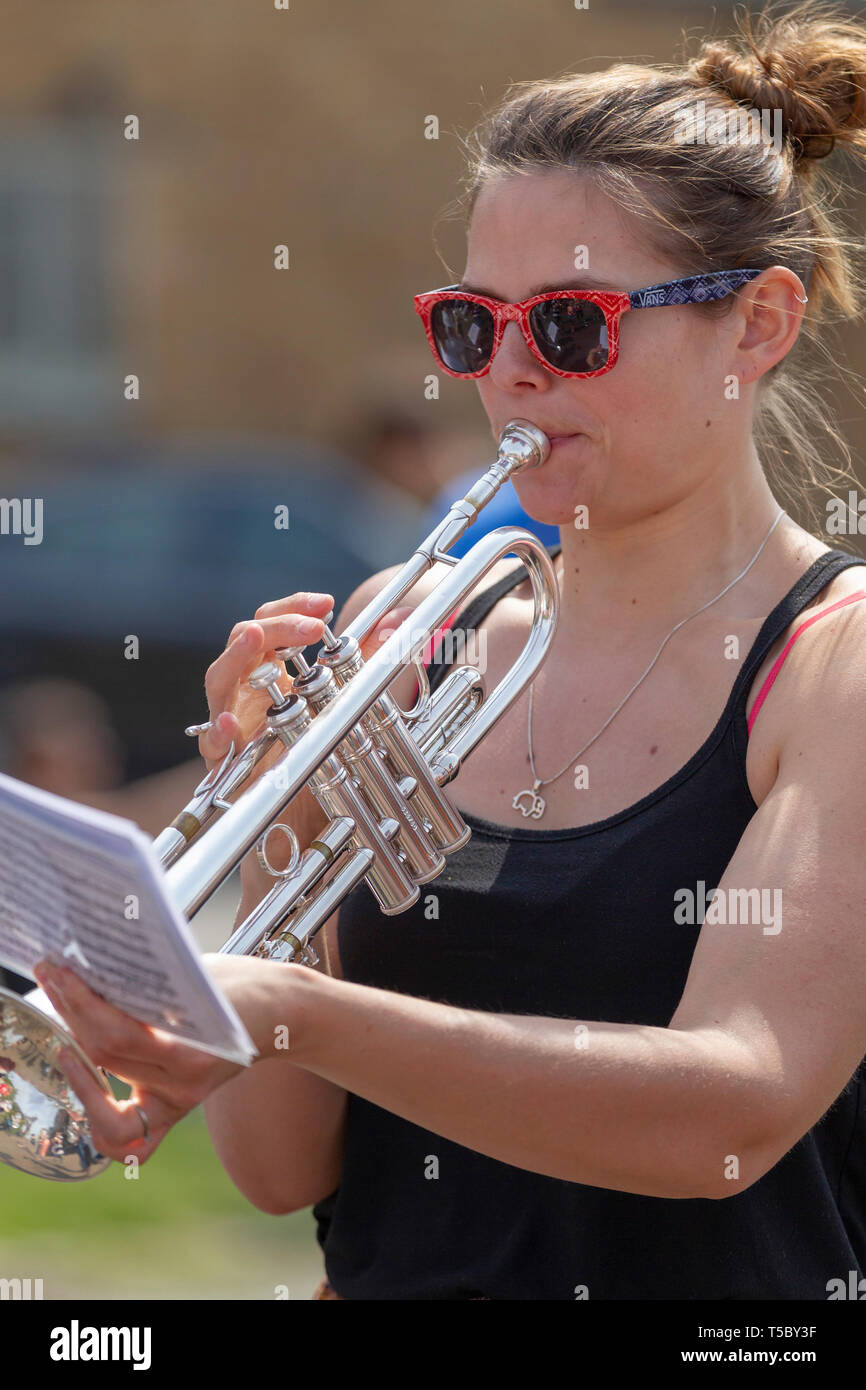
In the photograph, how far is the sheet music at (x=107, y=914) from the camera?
3.66 feet

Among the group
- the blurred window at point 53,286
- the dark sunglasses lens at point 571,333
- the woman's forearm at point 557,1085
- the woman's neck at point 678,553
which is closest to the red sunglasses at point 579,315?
the dark sunglasses lens at point 571,333

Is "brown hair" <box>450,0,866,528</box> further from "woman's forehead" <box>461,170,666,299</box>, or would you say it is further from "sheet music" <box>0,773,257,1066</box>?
"sheet music" <box>0,773,257,1066</box>

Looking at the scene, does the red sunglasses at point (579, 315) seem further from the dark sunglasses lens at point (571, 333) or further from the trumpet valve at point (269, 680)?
the trumpet valve at point (269, 680)

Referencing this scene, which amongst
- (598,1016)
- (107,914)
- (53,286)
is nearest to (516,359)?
(598,1016)

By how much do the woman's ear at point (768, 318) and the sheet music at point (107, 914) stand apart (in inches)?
40.5

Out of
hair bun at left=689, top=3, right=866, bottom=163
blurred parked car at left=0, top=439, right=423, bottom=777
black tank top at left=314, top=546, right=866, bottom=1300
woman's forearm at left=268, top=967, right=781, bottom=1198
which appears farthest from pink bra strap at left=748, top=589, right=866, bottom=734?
blurred parked car at left=0, top=439, right=423, bottom=777

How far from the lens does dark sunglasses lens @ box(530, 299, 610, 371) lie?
1766 millimetres

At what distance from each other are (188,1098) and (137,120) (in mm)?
9399

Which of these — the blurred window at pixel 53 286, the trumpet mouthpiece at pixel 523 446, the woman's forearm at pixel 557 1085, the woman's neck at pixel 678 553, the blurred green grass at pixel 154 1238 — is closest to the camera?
the woman's forearm at pixel 557 1085

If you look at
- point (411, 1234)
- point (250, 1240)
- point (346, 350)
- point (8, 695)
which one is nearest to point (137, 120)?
point (346, 350)

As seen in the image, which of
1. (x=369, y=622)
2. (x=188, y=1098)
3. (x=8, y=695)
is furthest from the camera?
(x=8, y=695)

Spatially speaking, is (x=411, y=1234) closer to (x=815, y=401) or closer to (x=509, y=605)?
(x=509, y=605)

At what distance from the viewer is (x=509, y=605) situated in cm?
212

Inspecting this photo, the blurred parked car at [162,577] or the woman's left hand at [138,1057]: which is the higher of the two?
the blurred parked car at [162,577]
